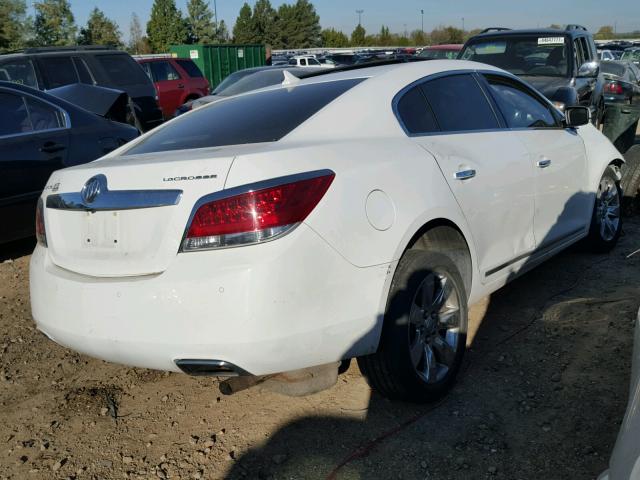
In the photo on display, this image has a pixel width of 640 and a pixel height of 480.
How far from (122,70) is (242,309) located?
33.6 feet

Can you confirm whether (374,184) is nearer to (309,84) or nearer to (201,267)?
(201,267)

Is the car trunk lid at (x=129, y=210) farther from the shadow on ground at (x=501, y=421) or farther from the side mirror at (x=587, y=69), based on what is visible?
the side mirror at (x=587, y=69)

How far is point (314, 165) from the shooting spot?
2.65 m

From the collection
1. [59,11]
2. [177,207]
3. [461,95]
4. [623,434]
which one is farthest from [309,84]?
[59,11]

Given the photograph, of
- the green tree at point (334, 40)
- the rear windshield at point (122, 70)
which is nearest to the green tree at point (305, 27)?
the green tree at point (334, 40)

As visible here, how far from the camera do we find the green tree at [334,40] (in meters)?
94.3

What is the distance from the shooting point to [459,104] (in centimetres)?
377

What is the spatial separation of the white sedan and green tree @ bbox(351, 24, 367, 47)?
307 ft

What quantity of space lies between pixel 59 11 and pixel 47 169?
4926 centimetres

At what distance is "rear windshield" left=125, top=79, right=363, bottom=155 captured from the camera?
3113 mm

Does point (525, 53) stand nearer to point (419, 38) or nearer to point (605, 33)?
point (419, 38)

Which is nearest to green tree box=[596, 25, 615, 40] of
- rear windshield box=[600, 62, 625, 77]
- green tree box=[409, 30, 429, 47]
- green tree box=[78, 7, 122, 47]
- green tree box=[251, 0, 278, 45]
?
green tree box=[409, 30, 429, 47]

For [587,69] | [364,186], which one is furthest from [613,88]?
[364,186]

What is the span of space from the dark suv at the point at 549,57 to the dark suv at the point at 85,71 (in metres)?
5.24
